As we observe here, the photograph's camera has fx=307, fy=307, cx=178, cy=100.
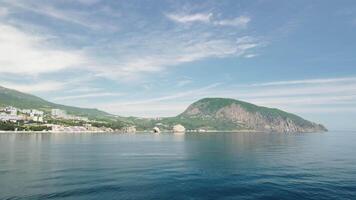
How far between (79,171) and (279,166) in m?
63.0

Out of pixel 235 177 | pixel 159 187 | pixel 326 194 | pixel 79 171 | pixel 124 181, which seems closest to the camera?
pixel 326 194

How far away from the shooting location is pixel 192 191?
65.4 metres

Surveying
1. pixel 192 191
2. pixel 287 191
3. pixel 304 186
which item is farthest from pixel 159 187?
pixel 304 186

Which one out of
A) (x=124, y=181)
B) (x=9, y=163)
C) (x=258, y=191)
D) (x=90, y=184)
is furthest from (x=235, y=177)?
(x=9, y=163)

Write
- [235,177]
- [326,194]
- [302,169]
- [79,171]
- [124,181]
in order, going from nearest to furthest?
[326,194] → [124,181] → [235,177] → [79,171] → [302,169]

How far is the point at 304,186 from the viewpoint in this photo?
7081cm

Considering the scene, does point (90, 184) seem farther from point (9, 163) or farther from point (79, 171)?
point (9, 163)

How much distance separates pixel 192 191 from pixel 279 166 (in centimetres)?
4708

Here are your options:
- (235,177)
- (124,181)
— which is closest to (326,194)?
(235,177)

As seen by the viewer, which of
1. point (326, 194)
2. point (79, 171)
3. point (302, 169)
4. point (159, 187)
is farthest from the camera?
point (302, 169)

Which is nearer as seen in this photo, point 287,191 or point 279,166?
point 287,191

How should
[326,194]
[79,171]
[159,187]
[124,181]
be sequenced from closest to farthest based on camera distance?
1. [326,194]
2. [159,187]
3. [124,181]
4. [79,171]

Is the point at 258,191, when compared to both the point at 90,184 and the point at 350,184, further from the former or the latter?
the point at 90,184

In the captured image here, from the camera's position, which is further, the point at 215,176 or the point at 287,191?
the point at 215,176
